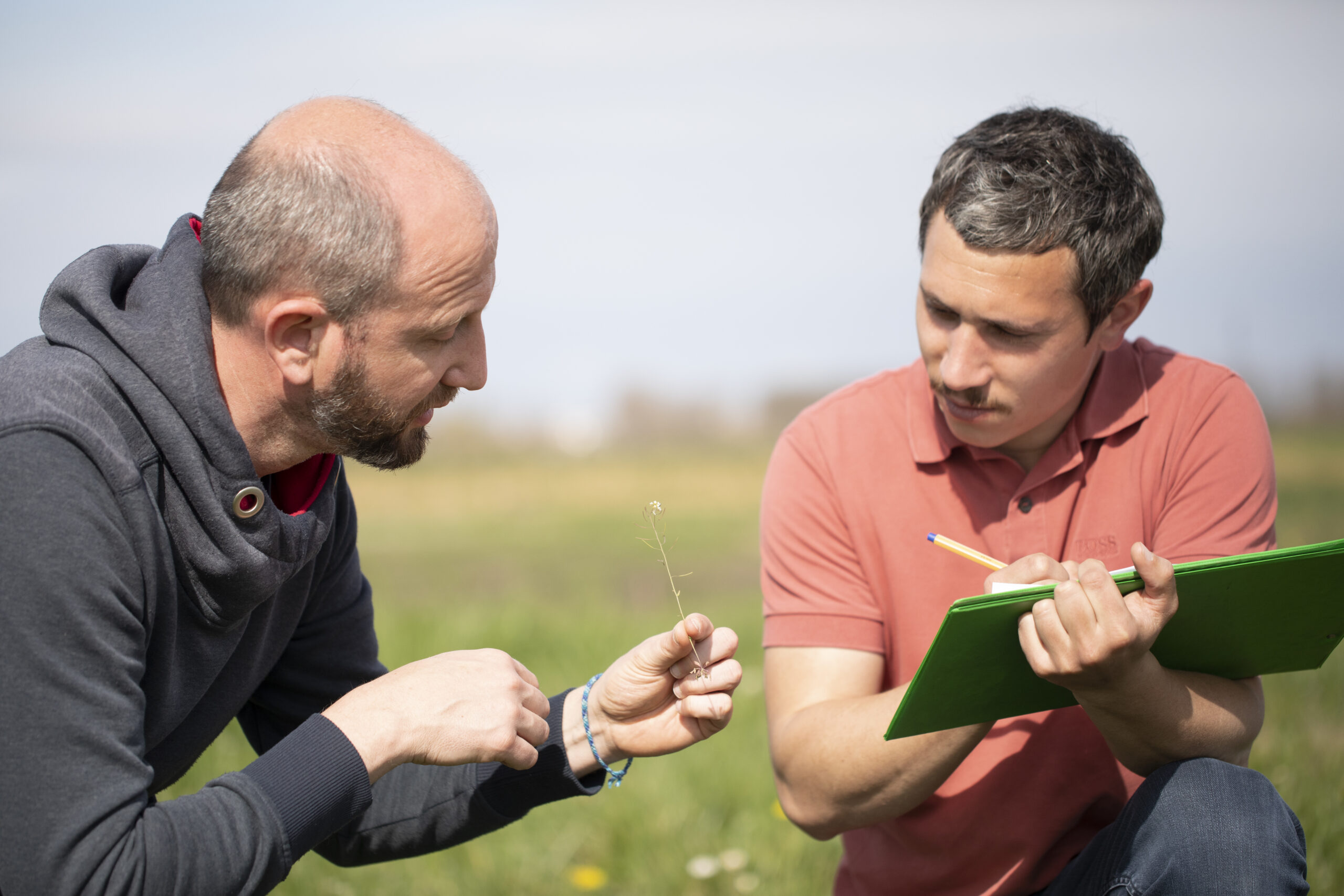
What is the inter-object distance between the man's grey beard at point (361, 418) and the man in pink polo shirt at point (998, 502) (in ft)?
3.07

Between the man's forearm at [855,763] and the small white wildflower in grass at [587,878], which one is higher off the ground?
the man's forearm at [855,763]

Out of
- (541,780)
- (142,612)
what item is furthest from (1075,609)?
(142,612)

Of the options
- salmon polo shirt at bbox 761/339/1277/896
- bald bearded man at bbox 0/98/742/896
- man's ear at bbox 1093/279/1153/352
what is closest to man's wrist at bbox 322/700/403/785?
bald bearded man at bbox 0/98/742/896

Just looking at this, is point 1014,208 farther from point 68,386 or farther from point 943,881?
point 68,386

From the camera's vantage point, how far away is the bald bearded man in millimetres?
1552

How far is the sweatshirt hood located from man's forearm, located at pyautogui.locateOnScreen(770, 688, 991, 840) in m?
1.15

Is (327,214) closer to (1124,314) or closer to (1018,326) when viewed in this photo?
(1018,326)

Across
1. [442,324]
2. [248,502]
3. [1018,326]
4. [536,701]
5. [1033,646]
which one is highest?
[442,324]

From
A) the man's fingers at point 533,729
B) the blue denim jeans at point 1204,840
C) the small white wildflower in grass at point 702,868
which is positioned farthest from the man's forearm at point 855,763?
the small white wildflower in grass at point 702,868

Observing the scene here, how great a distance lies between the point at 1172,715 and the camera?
2.04m

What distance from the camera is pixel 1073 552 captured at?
2.48m

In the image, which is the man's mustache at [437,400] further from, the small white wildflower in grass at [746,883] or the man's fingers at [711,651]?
the small white wildflower in grass at [746,883]

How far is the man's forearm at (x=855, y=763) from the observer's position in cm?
214

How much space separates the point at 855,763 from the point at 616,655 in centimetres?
277
